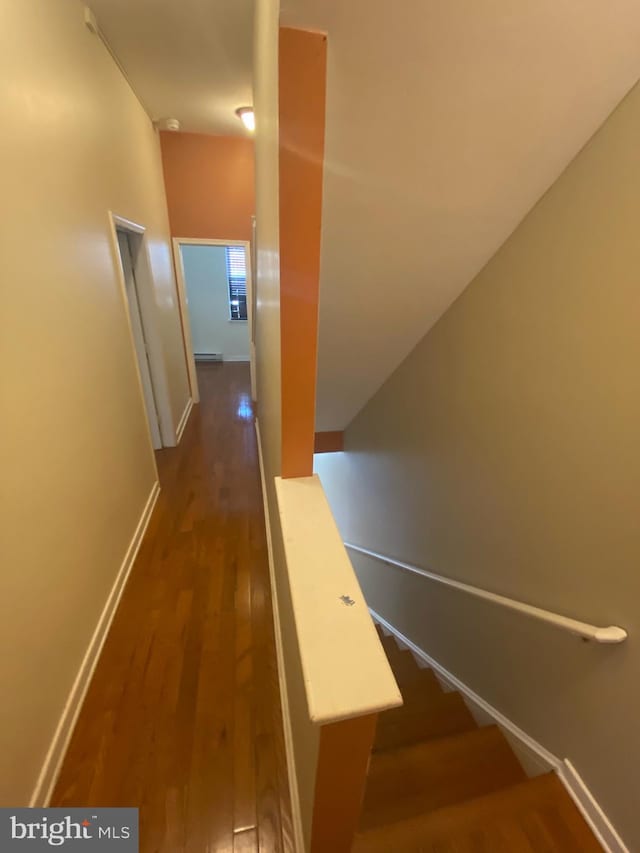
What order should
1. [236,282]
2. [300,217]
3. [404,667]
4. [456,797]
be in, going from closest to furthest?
1. [300,217]
2. [456,797]
3. [404,667]
4. [236,282]

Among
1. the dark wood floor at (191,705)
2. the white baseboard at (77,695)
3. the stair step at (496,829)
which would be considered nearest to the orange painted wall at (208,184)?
the dark wood floor at (191,705)

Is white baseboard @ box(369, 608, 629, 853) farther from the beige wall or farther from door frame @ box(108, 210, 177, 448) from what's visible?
door frame @ box(108, 210, 177, 448)

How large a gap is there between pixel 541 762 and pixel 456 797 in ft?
1.14

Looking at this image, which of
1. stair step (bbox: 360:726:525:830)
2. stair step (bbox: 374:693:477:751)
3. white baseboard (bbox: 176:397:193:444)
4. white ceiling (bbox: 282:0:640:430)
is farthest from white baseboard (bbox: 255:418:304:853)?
white baseboard (bbox: 176:397:193:444)

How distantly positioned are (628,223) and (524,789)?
1842 millimetres

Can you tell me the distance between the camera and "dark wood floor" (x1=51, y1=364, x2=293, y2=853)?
117 centimetres

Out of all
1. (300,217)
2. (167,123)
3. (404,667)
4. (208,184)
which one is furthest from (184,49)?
(404,667)

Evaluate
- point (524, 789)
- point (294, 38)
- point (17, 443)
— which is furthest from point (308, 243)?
point (524, 789)

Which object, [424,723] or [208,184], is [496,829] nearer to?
[424,723]

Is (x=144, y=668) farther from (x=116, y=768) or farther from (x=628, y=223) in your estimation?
(x=628, y=223)

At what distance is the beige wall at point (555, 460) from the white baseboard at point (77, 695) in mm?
1751

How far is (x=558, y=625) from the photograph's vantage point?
4.12ft

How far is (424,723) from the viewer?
1850 millimetres

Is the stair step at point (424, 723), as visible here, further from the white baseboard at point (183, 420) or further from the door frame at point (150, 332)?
the white baseboard at point (183, 420)
